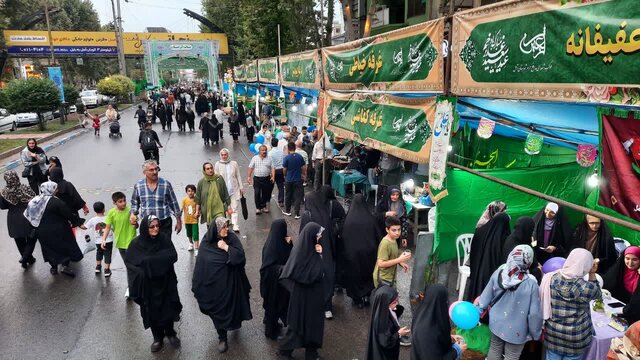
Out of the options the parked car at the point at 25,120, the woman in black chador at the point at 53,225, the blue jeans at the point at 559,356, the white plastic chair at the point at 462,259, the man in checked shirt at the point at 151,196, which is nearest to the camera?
the blue jeans at the point at 559,356

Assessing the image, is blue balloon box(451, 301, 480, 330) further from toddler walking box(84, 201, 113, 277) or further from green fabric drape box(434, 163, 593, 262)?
toddler walking box(84, 201, 113, 277)

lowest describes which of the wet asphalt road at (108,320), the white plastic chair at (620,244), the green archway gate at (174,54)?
the wet asphalt road at (108,320)

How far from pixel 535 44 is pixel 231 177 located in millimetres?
5937

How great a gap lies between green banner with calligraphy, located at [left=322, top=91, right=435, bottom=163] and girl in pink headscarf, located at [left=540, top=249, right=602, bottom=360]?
1754 millimetres

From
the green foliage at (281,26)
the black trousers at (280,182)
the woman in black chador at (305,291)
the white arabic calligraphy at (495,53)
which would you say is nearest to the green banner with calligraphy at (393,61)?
the white arabic calligraphy at (495,53)

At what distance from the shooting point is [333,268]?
535 centimetres

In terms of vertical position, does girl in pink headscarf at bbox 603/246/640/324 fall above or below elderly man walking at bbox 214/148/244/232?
below

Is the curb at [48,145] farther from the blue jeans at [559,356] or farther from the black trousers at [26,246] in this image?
the blue jeans at [559,356]

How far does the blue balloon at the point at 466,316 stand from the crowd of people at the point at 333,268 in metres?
0.15

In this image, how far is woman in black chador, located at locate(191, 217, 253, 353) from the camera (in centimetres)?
452

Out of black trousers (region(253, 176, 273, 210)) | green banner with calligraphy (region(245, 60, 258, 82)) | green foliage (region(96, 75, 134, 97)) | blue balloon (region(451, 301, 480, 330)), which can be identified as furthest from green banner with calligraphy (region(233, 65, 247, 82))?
blue balloon (region(451, 301, 480, 330))

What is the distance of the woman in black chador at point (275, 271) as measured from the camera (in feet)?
15.5

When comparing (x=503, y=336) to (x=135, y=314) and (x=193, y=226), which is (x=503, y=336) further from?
(x=193, y=226)

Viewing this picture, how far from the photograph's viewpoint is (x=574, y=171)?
6496mm
